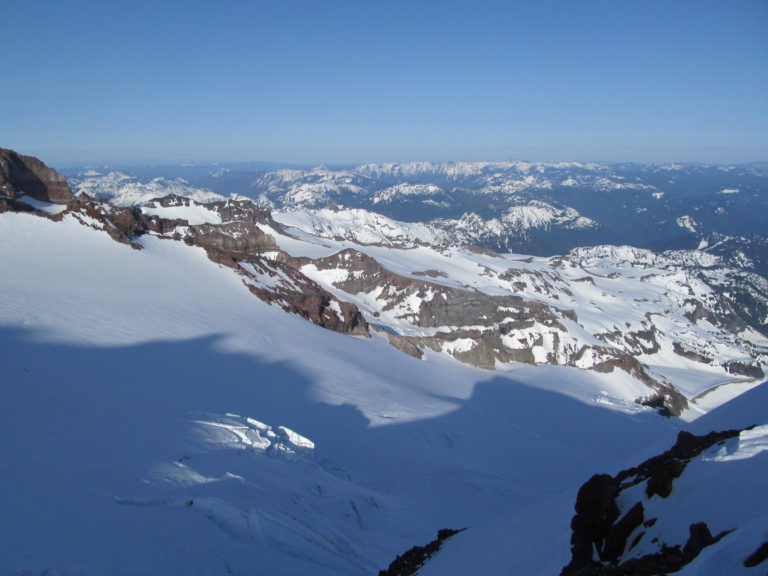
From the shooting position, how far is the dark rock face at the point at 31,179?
5891cm

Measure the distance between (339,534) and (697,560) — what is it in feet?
37.7

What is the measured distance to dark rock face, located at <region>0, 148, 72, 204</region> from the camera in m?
58.9

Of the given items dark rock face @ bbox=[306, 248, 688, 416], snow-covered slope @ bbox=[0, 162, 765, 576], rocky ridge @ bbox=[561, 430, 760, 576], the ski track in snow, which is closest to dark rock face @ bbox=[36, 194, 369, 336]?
snow-covered slope @ bbox=[0, 162, 765, 576]

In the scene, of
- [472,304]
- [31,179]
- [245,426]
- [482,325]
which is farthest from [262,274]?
[472,304]

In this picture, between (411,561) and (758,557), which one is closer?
(758,557)

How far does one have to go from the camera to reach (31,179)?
207 ft

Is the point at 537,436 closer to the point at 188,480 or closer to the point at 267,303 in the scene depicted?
the point at 267,303

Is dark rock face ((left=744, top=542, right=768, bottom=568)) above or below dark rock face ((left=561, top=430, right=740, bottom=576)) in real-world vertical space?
above

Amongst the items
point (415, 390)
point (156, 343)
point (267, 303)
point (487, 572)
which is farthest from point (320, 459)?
point (267, 303)

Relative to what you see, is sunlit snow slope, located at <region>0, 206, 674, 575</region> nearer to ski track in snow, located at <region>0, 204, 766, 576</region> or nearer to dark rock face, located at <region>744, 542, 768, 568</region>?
ski track in snow, located at <region>0, 204, 766, 576</region>

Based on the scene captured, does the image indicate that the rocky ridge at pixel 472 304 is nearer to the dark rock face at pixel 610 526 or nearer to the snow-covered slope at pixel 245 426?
the snow-covered slope at pixel 245 426

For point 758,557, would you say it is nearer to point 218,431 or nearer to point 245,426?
point 218,431

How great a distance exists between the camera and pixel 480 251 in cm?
18700

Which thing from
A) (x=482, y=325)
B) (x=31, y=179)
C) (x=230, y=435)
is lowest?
(x=482, y=325)
